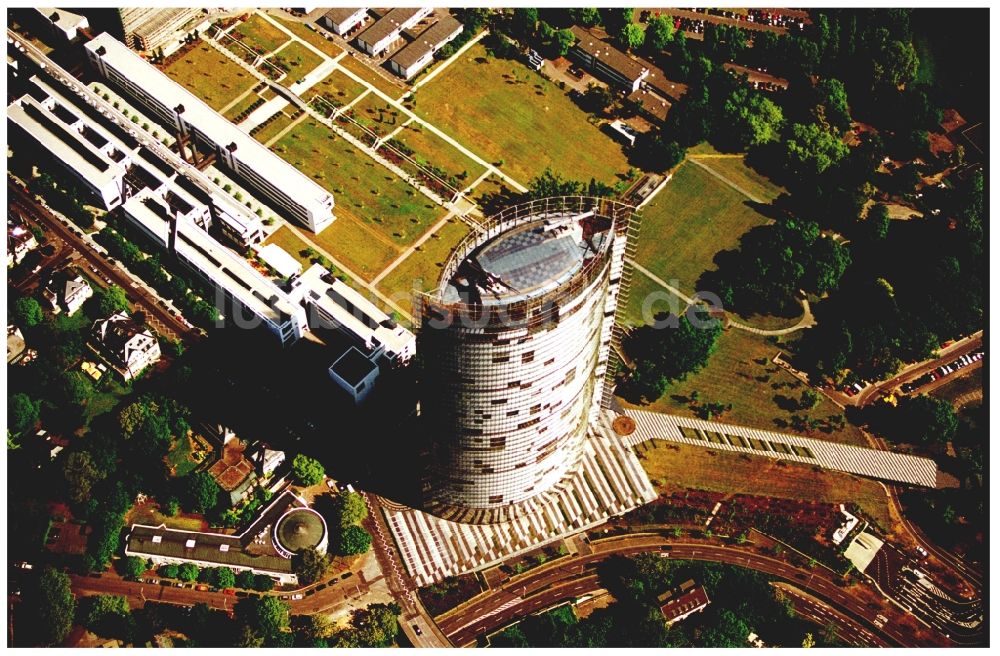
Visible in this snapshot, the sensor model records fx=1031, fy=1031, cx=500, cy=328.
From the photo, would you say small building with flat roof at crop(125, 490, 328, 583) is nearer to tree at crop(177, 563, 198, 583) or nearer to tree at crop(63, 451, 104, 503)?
tree at crop(177, 563, 198, 583)

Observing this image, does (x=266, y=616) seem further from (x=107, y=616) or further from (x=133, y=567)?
(x=107, y=616)

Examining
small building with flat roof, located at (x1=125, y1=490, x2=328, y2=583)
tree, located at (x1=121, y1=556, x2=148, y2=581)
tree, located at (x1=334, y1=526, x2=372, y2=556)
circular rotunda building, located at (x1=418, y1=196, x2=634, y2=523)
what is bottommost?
tree, located at (x1=121, y1=556, x2=148, y2=581)

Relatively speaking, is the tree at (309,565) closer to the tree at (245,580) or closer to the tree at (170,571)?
the tree at (245,580)

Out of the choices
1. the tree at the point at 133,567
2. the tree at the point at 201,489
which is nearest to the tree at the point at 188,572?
the tree at the point at 133,567

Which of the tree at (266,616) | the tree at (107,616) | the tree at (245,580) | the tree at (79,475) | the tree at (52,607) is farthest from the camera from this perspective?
the tree at (79,475)

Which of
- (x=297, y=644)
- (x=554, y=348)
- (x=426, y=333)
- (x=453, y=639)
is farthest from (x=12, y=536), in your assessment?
(x=554, y=348)

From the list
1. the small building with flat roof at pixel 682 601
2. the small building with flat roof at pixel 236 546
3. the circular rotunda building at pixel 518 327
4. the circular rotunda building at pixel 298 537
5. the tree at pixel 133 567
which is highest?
the circular rotunda building at pixel 518 327

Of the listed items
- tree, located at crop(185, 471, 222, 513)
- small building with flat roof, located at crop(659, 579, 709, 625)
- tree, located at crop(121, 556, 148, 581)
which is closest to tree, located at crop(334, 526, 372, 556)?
tree, located at crop(185, 471, 222, 513)
